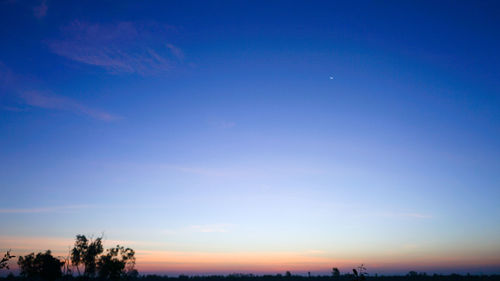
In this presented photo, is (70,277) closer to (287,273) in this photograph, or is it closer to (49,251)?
(49,251)

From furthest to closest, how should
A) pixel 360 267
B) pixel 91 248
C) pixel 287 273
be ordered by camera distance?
pixel 287 273 < pixel 91 248 < pixel 360 267

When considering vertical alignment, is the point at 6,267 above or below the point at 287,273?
above

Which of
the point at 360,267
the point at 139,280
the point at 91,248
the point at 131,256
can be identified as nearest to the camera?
the point at 360,267

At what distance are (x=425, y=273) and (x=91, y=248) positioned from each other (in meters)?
143

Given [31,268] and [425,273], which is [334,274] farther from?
[31,268]

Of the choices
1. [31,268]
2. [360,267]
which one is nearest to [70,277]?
[31,268]

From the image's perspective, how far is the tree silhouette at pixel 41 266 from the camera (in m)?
93.2

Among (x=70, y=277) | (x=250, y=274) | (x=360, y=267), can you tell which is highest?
(x=360, y=267)

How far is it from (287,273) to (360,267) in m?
175

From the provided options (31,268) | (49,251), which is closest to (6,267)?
(49,251)

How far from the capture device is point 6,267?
687 inches

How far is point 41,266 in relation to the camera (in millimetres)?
100188

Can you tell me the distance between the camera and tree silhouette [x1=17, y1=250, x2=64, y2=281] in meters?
93.2

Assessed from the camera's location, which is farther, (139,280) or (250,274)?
(250,274)
